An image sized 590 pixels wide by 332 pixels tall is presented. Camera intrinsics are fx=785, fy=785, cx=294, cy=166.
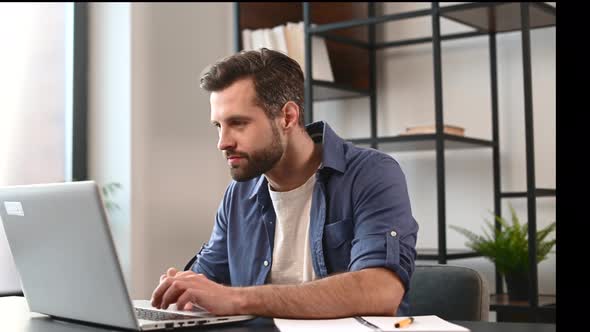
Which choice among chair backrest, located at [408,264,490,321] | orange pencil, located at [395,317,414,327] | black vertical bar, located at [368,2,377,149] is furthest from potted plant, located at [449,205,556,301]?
orange pencil, located at [395,317,414,327]

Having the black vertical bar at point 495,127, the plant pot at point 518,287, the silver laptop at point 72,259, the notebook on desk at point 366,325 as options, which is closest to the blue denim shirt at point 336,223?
the notebook on desk at point 366,325

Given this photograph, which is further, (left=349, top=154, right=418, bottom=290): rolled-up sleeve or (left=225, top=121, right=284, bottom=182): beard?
(left=225, top=121, right=284, bottom=182): beard

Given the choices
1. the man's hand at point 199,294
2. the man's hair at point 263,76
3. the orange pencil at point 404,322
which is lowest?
the orange pencil at point 404,322

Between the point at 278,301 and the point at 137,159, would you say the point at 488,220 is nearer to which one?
the point at 137,159

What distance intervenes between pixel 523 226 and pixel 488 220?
246 millimetres

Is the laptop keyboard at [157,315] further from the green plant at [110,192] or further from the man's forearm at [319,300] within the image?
the green plant at [110,192]

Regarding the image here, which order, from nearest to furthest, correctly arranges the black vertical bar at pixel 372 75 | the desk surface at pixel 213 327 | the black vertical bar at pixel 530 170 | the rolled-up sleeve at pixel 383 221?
the desk surface at pixel 213 327, the rolled-up sleeve at pixel 383 221, the black vertical bar at pixel 530 170, the black vertical bar at pixel 372 75

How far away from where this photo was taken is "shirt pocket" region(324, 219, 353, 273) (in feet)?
5.23

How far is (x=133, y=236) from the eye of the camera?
Answer: 3215 mm

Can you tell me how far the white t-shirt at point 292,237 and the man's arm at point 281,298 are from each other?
33 centimetres

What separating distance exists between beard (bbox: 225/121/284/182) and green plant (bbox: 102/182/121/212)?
1.72m

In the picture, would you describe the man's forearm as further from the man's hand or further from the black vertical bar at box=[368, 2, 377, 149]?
the black vertical bar at box=[368, 2, 377, 149]

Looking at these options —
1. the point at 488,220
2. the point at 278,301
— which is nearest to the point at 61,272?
the point at 278,301

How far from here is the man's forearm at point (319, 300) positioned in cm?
127
